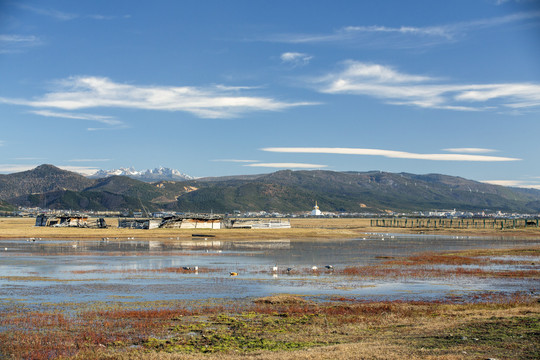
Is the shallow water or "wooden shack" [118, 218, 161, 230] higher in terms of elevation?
"wooden shack" [118, 218, 161, 230]

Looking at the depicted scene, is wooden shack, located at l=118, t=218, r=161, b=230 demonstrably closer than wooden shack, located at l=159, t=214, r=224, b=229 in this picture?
Yes

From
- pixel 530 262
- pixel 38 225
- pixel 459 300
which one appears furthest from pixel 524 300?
pixel 38 225

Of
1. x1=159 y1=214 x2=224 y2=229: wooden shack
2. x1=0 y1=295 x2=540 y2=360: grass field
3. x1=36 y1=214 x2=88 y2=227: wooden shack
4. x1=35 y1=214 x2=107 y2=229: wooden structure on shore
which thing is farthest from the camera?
x1=36 y1=214 x2=88 y2=227: wooden shack

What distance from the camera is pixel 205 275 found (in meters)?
42.1

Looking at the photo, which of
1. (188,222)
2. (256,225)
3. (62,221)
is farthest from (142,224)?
(256,225)

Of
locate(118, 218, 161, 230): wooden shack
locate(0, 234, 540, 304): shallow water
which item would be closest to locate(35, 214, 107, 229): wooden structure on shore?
locate(118, 218, 161, 230): wooden shack

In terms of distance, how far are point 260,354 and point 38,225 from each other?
117144 millimetres

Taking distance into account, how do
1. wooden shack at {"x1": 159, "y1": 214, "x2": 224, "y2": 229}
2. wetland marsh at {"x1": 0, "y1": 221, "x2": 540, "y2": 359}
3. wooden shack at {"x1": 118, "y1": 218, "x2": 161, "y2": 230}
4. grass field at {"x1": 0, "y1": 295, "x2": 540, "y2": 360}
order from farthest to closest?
wooden shack at {"x1": 159, "y1": 214, "x2": 224, "y2": 229}, wooden shack at {"x1": 118, "y1": 218, "x2": 161, "y2": 230}, wetland marsh at {"x1": 0, "y1": 221, "x2": 540, "y2": 359}, grass field at {"x1": 0, "y1": 295, "x2": 540, "y2": 360}

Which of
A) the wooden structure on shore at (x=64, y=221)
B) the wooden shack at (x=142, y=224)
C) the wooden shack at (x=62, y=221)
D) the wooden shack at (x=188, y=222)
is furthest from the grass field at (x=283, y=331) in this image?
the wooden shack at (x=62, y=221)

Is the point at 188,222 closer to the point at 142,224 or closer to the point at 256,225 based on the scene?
the point at 142,224

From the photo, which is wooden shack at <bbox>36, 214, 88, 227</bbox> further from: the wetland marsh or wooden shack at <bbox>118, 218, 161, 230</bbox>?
the wetland marsh

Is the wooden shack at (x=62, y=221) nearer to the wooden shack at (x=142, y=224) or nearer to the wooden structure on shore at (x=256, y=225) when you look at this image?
the wooden shack at (x=142, y=224)

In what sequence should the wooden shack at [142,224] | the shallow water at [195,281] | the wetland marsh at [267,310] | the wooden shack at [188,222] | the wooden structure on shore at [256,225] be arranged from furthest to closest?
the wooden structure on shore at [256,225], the wooden shack at [188,222], the wooden shack at [142,224], the shallow water at [195,281], the wetland marsh at [267,310]

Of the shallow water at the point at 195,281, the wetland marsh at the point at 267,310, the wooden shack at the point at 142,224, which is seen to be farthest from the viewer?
the wooden shack at the point at 142,224
